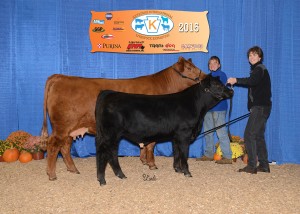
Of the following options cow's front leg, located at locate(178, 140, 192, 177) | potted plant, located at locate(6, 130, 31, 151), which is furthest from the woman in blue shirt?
potted plant, located at locate(6, 130, 31, 151)

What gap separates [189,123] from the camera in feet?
16.7

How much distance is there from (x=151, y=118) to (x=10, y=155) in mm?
3062

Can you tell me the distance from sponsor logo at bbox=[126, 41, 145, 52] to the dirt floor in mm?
2187

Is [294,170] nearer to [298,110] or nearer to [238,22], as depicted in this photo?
[298,110]

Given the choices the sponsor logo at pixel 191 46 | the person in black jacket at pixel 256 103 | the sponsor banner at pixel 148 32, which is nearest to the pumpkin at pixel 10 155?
the sponsor banner at pixel 148 32

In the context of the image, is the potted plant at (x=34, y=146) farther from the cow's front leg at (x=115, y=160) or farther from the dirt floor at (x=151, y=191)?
the cow's front leg at (x=115, y=160)

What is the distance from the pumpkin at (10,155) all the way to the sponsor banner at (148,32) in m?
2.46

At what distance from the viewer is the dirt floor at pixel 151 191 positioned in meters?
3.89

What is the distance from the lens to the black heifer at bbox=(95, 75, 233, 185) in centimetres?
481

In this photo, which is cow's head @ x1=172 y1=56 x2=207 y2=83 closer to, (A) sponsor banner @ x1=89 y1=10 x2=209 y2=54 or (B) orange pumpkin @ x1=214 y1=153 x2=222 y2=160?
(A) sponsor banner @ x1=89 y1=10 x2=209 y2=54

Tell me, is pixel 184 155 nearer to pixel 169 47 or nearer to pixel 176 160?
pixel 176 160

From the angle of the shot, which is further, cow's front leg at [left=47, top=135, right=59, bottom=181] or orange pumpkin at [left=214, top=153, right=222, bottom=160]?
orange pumpkin at [left=214, top=153, right=222, bottom=160]

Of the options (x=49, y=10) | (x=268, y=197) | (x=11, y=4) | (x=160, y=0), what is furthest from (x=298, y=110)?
(x=11, y=4)

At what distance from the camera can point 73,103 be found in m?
5.38
